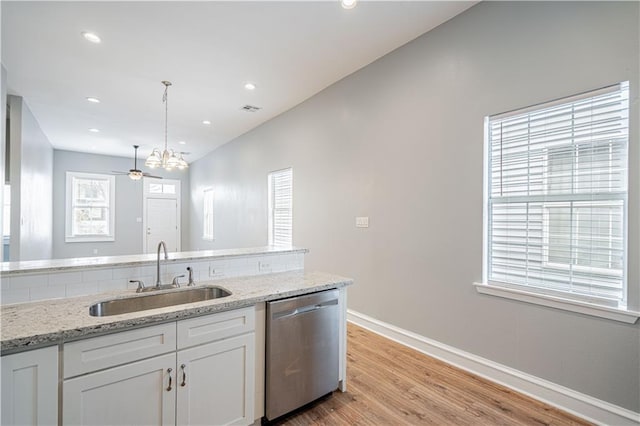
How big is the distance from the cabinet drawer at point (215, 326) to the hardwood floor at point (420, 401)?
2.49 ft

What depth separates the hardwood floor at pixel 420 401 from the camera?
1.98 m

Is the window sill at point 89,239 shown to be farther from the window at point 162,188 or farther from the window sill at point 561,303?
the window sill at point 561,303

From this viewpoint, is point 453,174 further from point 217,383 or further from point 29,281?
point 29,281

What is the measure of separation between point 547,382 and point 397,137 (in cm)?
248

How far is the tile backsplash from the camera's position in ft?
5.60

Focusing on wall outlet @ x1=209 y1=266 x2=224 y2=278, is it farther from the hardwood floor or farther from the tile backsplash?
the hardwood floor

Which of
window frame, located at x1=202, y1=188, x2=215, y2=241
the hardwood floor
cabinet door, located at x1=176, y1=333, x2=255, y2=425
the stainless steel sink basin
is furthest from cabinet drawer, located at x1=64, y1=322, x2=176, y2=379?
window frame, located at x1=202, y1=188, x2=215, y2=241

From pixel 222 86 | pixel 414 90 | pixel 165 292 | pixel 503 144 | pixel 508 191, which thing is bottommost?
pixel 165 292

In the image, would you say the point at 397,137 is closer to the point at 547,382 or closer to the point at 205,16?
the point at 205,16

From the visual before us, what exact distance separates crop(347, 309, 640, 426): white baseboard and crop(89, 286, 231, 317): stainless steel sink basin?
205 centimetres

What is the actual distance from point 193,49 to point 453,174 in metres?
2.99

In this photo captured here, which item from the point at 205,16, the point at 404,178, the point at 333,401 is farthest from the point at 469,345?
the point at 205,16

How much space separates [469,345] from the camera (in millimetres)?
2619

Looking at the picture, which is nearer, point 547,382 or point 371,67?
point 547,382
